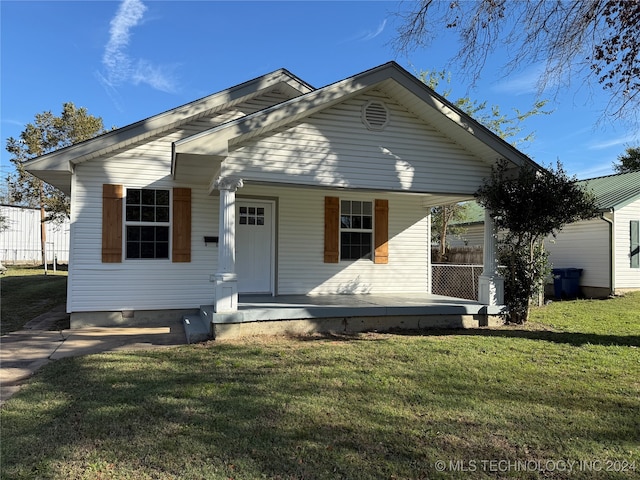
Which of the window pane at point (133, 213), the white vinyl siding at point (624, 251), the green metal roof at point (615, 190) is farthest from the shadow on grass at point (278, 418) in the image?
the white vinyl siding at point (624, 251)

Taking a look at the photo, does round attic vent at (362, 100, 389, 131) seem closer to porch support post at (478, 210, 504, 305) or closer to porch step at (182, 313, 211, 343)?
porch support post at (478, 210, 504, 305)

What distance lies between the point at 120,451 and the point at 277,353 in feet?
9.51

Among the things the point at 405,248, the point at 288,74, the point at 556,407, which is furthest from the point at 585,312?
the point at 288,74

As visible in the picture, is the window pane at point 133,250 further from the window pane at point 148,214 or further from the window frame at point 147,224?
the window pane at point 148,214

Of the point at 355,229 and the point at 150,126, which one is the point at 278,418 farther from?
the point at 355,229

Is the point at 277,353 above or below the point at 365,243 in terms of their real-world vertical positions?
below

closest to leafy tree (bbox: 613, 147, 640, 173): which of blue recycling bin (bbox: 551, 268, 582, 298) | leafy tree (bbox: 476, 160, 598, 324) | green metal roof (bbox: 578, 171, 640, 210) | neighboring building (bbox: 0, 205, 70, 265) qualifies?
green metal roof (bbox: 578, 171, 640, 210)

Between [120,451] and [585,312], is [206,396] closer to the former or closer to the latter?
[120,451]

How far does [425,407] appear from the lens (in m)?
3.95

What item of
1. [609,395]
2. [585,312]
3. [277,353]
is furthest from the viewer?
[585,312]

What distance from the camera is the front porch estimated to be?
6.77 metres

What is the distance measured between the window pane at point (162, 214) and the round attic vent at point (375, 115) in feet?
13.8

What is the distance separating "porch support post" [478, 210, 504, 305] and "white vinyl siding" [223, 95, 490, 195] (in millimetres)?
948

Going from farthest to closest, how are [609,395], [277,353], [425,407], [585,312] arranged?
[585,312], [277,353], [609,395], [425,407]
